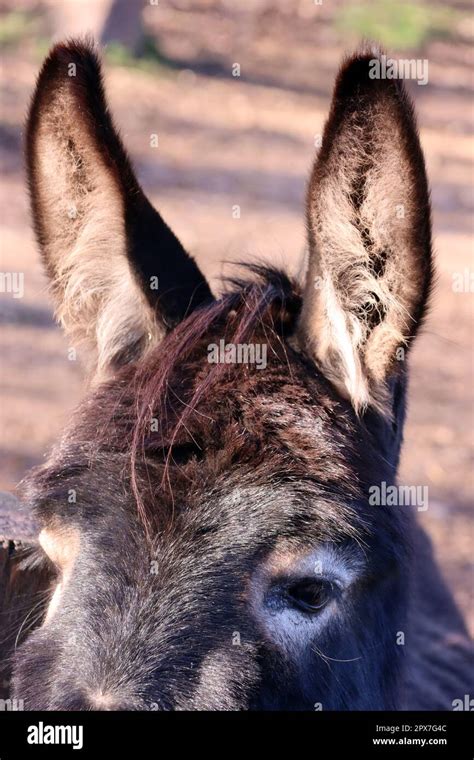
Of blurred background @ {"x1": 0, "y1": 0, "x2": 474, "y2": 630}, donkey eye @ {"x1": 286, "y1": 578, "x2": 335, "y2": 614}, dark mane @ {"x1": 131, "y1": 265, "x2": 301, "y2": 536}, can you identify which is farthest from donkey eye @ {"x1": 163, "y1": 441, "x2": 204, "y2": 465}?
blurred background @ {"x1": 0, "y1": 0, "x2": 474, "y2": 630}

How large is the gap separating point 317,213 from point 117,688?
1628 mm

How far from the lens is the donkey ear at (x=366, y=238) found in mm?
3102

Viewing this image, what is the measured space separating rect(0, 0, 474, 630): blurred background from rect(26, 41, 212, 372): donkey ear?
386 cm

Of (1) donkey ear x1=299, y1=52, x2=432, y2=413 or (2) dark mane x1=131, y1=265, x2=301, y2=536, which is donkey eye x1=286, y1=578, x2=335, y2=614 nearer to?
(2) dark mane x1=131, y1=265, x2=301, y2=536

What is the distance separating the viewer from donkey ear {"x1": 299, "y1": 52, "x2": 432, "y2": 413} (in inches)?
122

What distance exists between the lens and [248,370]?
3.44 m

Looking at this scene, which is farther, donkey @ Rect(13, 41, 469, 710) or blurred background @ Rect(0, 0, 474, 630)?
blurred background @ Rect(0, 0, 474, 630)
